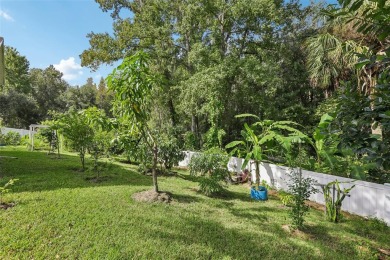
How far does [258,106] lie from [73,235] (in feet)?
31.8

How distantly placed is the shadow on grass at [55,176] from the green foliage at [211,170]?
1.59 meters

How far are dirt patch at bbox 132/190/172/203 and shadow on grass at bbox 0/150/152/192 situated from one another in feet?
4.35

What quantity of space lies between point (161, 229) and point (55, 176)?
4550 millimetres

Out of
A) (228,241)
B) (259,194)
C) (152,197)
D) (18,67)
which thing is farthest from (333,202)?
(18,67)

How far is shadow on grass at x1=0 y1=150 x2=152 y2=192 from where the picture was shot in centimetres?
584

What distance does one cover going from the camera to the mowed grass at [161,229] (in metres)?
3.31

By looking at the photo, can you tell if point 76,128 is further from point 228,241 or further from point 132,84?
point 228,241

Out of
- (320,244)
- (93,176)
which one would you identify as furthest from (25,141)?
(320,244)

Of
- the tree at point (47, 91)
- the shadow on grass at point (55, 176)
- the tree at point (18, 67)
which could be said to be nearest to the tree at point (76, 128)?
the shadow on grass at point (55, 176)

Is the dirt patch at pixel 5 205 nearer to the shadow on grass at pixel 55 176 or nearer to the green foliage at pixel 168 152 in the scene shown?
the shadow on grass at pixel 55 176

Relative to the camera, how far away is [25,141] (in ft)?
45.5

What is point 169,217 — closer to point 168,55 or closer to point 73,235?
point 73,235

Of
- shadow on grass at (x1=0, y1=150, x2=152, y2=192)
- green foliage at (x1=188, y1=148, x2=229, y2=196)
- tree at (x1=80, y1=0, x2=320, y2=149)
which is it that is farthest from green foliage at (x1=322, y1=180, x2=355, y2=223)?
tree at (x1=80, y1=0, x2=320, y2=149)

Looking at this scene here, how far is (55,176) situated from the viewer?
674cm
